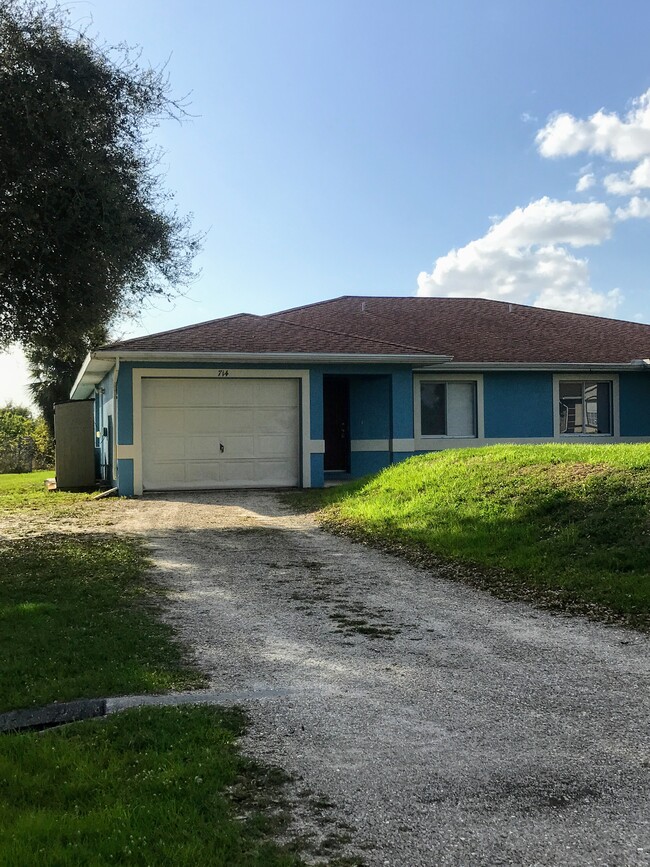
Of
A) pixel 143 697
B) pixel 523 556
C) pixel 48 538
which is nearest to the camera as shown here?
pixel 143 697

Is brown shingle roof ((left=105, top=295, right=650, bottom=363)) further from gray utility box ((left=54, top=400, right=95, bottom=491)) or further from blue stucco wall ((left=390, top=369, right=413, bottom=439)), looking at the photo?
gray utility box ((left=54, top=400, right=95, bottom=491))

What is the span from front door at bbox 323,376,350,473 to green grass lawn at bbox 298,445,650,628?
6215 millimetres

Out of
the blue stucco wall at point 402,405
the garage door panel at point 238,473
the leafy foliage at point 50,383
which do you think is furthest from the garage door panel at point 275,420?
the leafy foliage at point 50,383

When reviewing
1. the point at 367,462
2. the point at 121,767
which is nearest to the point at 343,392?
the point at 367,462

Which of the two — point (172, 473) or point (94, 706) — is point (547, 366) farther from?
point (94, 706)

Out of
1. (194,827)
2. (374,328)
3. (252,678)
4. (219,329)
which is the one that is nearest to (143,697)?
(252,678)

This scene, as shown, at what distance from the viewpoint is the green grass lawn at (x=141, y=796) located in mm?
2965

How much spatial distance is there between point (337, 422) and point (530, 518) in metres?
12.0

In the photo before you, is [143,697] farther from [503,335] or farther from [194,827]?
[503,335]

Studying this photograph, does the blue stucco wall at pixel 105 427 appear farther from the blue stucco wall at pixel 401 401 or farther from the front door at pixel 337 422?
the blue stucco wall at pixel 401 401

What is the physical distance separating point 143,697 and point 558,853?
103 inches

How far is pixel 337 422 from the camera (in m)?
22.0

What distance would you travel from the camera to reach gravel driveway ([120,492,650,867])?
126 inches

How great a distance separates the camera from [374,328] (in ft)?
73.3
